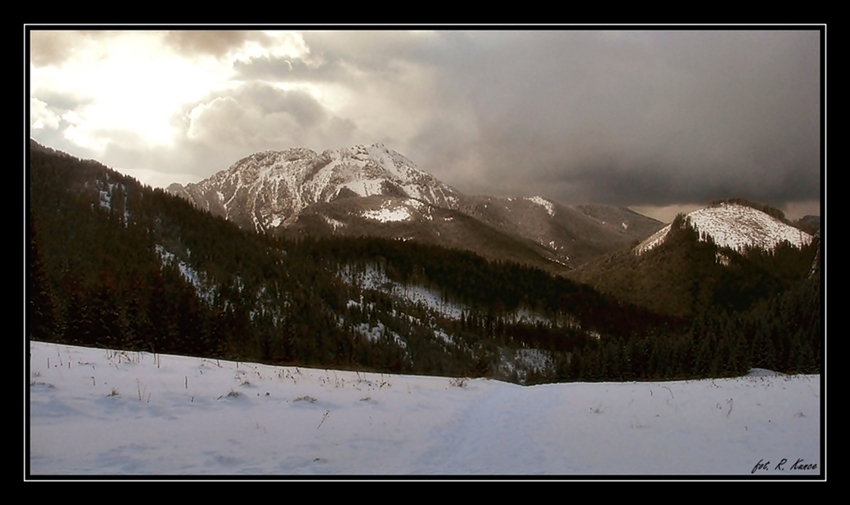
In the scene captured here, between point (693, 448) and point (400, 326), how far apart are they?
439 feet

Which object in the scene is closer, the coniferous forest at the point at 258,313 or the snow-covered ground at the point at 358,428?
the snow-covered ground at the point at 358,428

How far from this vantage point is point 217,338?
198 ft

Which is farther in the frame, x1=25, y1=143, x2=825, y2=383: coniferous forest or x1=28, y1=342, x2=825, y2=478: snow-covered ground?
x1=25, y1=143, x2=825, y2=383: coniferous forest

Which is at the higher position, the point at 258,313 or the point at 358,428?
the point at 358,428

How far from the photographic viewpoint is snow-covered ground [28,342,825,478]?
816 centimetres

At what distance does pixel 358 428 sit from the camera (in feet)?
33.2

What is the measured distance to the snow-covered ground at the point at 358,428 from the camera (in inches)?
321

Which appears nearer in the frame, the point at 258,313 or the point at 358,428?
the point at 358,428
